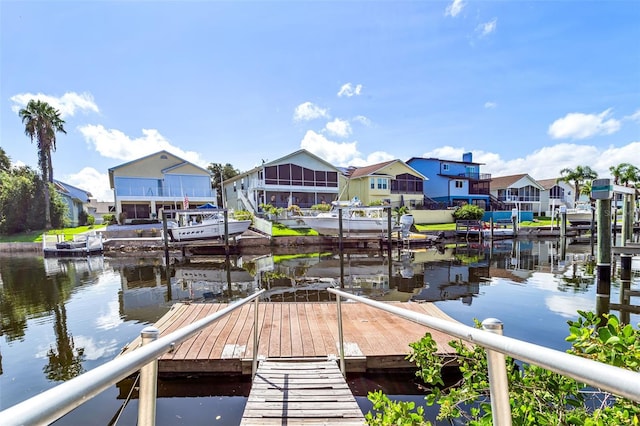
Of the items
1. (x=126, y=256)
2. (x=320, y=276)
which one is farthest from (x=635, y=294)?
(x=126, y=256)

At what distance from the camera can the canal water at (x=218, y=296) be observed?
4.36 meters

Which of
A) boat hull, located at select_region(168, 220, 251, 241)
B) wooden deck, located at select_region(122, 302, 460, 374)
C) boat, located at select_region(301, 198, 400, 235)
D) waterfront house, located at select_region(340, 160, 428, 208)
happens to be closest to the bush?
waterfront house, located at select_region(340, 160, 428, 208)

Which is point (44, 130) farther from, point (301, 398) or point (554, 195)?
point (554, 195)

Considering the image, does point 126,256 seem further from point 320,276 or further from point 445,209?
point 445,209

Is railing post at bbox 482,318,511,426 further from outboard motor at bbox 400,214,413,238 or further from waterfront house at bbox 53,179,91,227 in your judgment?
waterfront house at bbox 53,179,91,227

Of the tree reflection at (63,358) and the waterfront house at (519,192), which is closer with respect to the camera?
the tree reflection at (63,358)

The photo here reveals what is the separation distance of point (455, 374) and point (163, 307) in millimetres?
7929

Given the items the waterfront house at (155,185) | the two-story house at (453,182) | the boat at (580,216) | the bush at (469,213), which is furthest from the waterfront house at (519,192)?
the waterfront house at (155,185)

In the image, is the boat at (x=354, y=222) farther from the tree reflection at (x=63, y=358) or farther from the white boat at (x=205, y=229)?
the tree reflection at (x=63, y=358)

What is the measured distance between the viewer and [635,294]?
860 centimetres

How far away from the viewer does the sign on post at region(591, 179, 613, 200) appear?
27.8ft

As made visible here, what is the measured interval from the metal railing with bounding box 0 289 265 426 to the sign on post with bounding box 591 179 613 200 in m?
10.8

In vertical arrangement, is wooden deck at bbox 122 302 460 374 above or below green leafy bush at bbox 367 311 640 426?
below

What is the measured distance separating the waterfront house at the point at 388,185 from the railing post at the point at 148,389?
1283 inches
